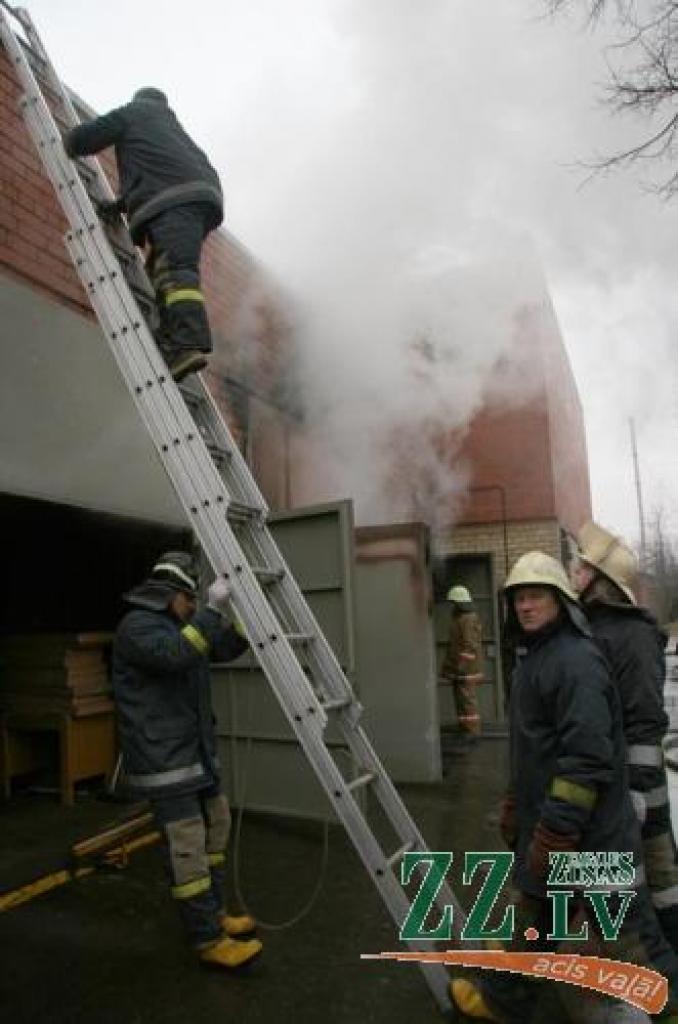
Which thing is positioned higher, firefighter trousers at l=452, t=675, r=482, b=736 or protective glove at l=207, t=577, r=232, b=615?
protective glove at l=207, t=577, r=232, b=615

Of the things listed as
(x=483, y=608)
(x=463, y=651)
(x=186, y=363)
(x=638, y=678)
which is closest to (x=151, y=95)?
(x=186, y=363)

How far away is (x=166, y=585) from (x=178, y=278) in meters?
1.30

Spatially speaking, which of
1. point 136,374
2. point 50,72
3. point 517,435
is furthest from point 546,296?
point 136,374

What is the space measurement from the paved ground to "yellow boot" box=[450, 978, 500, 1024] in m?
0.14

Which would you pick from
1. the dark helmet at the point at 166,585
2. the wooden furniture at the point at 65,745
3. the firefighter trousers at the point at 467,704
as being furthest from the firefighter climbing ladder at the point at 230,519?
the firefighter trousers at the point at 467,704

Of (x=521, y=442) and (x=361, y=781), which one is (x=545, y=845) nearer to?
(x=361, y=781)

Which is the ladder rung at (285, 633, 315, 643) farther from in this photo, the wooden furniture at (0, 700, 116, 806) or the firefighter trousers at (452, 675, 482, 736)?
the firefighter trousers at (452, 675, 482, 736)

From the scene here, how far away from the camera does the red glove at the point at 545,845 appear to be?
2166mm

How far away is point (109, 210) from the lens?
3590mm

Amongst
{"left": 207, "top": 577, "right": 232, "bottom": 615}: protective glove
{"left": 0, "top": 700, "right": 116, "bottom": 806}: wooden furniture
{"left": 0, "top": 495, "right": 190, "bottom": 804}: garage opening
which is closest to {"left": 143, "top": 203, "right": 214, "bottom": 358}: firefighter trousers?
{"left": 207, "top": 577, "right": 232, "bottom": 615}: protective glove

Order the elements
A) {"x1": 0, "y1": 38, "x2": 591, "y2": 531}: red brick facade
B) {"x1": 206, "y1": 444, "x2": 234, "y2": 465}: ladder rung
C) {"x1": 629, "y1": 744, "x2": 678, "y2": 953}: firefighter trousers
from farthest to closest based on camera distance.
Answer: {"x1": 0, "y1": 38, "x2": 591, "y2": 531}: red brick facade < {"x1": 206, "y1": 444, "x2": 234, "y2": 465}: ladder rung < {"x1": 629, "y1": 744, "x2": 678, "y2": 953}: firefighter trousers

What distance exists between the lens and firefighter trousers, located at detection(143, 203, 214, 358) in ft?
10.4

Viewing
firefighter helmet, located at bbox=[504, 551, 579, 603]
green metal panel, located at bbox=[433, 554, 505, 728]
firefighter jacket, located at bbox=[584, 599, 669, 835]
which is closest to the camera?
firefighter helmet, located at bbox=[504, 551, 579, 603]

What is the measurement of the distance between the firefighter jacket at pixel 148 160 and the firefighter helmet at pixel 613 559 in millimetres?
2263
